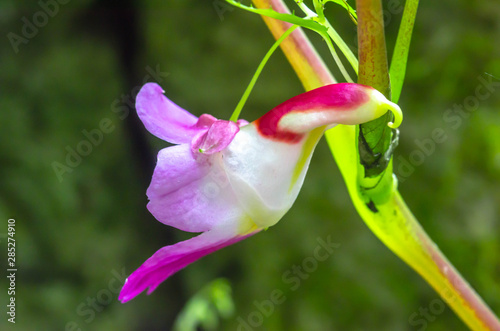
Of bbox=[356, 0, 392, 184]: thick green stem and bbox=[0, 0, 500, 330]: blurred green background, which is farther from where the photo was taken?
bbox=[0, 0, 500, 330]: blurred green background

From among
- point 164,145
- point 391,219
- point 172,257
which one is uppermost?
point 172,257

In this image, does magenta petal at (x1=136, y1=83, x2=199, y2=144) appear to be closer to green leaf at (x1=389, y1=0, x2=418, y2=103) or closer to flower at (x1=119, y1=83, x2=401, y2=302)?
flower at (x1=119, y1=83, x2=401, y2=302)

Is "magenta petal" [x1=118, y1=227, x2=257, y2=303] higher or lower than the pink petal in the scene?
lower

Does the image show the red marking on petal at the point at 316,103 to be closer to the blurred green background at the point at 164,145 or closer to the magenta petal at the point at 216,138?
the magenta petal at the point at 216,138

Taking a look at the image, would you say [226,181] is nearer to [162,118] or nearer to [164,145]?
[162,118]

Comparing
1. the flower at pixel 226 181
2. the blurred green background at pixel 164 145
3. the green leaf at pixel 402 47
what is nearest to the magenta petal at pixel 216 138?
the flower at pixel 226 181

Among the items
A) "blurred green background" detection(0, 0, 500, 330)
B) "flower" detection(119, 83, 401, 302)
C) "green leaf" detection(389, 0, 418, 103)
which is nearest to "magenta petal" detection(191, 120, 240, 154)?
"flower" detection(119, 83, 401, 302)

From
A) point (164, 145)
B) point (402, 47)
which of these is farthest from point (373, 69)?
point (164, 145)
